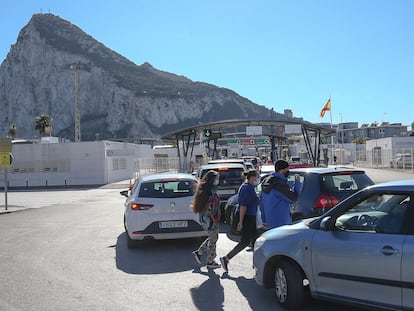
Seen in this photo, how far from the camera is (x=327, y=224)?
478 cm

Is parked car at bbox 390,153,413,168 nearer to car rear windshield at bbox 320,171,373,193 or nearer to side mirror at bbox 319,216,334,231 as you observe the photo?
car rear windshield at bbox 320,171,373,193

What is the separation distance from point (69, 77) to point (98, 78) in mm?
11444

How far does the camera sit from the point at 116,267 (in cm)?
771

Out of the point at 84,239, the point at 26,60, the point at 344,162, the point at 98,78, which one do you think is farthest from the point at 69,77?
the point at 84,239

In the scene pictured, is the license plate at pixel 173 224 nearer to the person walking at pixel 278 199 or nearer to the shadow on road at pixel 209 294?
the shadow on road at pixel 209 294

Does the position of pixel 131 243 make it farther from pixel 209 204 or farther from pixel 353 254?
pixel 353 254

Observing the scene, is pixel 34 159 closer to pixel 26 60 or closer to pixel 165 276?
pixel 165 276

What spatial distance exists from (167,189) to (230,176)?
4.00 metres

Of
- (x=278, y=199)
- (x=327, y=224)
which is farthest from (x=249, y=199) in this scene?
(x=327, y=224)

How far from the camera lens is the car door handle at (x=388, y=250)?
410 centimetres

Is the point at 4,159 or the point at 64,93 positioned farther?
the point at 64,93

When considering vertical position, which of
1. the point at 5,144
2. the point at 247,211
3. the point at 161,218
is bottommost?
the point at 161,218

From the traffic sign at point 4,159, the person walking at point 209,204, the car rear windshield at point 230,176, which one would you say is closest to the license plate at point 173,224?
the person walking at point 209,204

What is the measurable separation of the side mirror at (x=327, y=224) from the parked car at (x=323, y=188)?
2.74m
